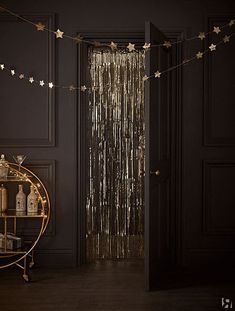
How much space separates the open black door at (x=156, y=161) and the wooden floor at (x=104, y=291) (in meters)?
0.21

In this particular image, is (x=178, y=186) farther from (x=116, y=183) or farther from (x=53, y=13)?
(x=53, y=13)

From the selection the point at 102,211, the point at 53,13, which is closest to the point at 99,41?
the point at 53,13

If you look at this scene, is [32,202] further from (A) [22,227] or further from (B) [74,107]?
(B) [74,107]

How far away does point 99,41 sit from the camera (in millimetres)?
4785

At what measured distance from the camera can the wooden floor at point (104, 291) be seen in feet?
11.7

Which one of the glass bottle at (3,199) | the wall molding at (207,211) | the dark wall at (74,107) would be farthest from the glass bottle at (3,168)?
the wall molding at (207,211)

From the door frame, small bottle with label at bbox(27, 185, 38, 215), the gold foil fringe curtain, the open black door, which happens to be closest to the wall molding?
the door frame

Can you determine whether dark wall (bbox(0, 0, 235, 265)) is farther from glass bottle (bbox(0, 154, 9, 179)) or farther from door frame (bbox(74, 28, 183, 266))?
glass bottle (bbox(0, 154, 9, 179))

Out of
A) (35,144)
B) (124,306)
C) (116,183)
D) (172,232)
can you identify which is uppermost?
(35,144)

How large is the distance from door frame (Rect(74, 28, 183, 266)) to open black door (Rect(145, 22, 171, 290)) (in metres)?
0.08

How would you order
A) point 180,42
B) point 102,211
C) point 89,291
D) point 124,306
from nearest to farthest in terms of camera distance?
point 124,306 → point 89,291 → point 180,42 → point 102,211

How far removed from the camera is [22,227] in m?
4.72

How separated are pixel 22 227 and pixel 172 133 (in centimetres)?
165

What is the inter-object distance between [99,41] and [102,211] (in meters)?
1.85
